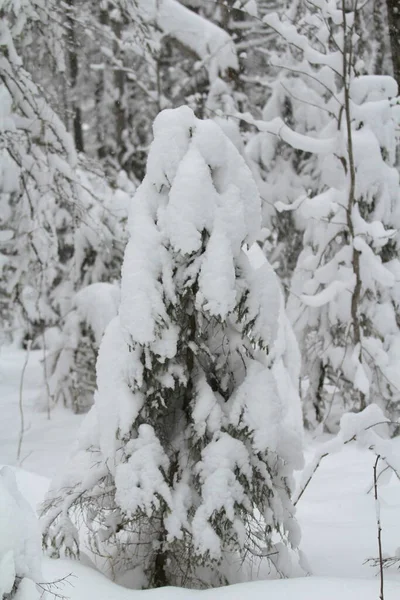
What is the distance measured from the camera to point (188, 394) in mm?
3172

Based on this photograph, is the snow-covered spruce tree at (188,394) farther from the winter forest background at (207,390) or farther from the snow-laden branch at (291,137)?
the snow-laden branch at (291,137)

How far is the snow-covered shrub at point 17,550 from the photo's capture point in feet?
4.85

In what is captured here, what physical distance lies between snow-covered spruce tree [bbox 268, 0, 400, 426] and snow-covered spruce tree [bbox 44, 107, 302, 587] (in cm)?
281

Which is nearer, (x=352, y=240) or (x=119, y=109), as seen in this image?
(x=352, y=240)

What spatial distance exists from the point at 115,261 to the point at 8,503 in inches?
315

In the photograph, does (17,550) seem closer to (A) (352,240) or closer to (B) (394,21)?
(A) (352,240)

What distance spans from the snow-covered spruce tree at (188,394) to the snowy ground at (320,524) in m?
0.29

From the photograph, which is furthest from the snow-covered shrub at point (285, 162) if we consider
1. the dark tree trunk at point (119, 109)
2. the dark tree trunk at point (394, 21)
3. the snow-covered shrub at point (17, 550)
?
the snow-covered shrub at point (17, 550)

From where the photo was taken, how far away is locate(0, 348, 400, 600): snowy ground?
2.55 metres

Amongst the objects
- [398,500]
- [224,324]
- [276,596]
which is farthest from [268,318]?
[398,500]

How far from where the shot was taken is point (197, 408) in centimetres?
298

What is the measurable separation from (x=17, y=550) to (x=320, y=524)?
2.94 m

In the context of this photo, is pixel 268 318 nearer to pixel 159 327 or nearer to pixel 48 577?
pixel 159 327

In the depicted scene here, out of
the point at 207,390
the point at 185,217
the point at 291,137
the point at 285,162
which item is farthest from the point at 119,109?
the point at 207,390
